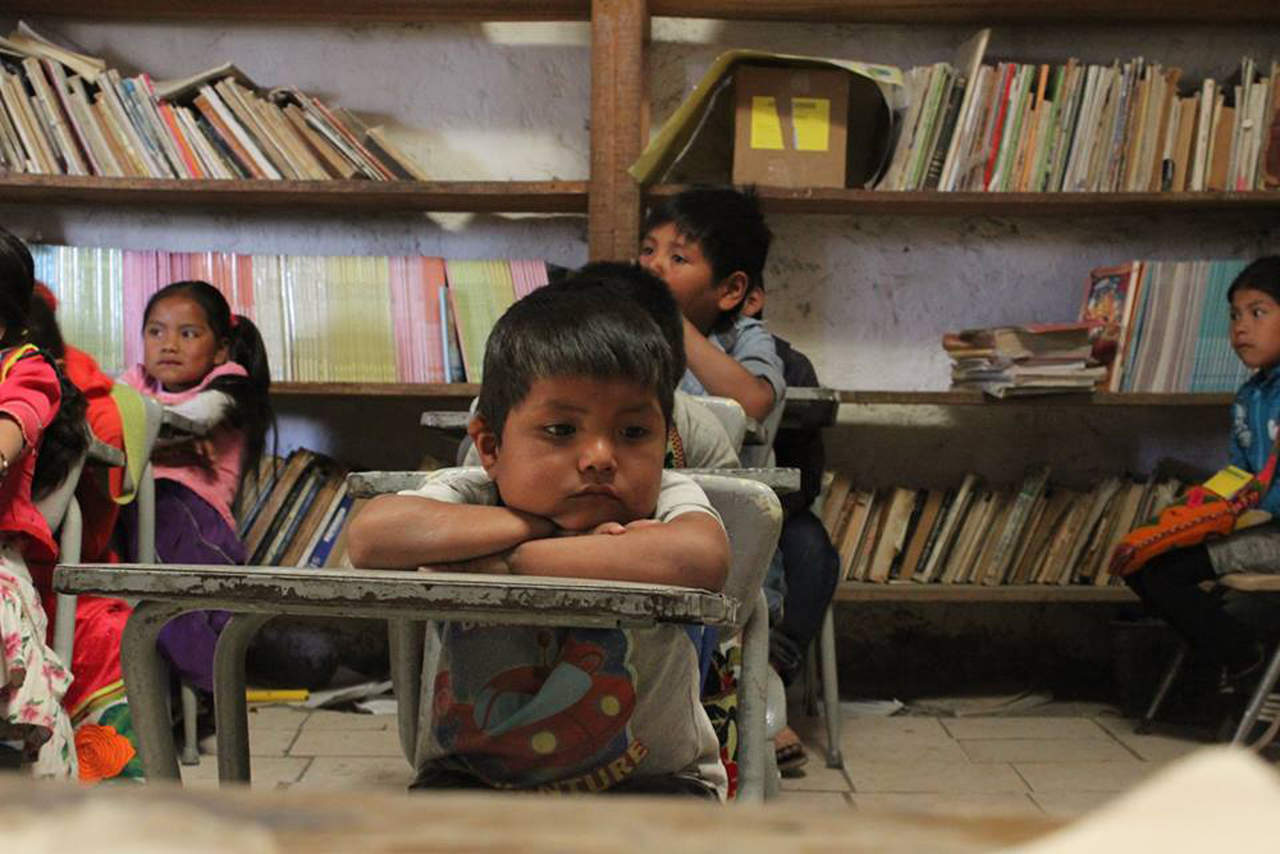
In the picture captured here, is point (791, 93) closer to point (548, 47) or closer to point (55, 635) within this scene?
point (548, 47)

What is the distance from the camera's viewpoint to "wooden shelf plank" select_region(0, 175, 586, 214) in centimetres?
290

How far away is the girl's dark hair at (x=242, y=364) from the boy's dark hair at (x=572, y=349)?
1.49m

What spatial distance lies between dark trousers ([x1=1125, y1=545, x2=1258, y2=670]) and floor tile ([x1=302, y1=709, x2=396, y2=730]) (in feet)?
5.60

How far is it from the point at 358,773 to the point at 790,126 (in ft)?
5.69

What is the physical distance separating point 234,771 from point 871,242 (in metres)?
2.48

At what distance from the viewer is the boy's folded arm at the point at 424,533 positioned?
117 centimetres

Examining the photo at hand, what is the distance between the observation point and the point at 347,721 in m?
2.79

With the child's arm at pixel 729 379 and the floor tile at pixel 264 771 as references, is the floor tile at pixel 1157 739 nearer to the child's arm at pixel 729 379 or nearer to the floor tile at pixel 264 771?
the child's arm at pixel 729 379

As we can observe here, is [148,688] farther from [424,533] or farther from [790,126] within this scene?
[790,126]

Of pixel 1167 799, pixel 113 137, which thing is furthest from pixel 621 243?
pixel 1167 799

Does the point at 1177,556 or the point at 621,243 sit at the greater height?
the point at 621,243

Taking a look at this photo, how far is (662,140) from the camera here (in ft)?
9.12

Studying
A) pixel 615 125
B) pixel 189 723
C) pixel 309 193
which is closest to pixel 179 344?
pixel 309 193

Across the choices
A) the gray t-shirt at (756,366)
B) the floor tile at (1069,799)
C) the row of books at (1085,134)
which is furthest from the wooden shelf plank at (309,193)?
the floor tile at (1069,799)
